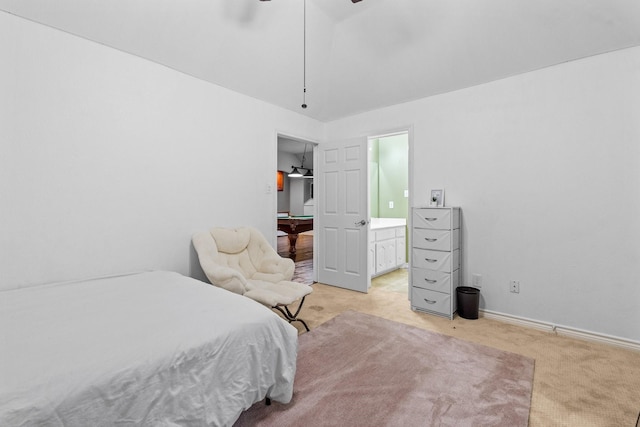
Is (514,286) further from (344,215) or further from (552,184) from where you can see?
(344,215)

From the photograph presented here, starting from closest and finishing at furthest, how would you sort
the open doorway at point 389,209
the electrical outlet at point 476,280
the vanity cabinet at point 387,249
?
1. the electrical outlet at point 476,280
2. the vanity cabinet at point 387,249
3. the open doorway at point 389,209

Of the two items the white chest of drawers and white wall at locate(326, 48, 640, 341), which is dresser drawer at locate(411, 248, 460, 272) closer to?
the white chest of drawers

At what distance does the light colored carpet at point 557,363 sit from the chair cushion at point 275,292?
443 mm

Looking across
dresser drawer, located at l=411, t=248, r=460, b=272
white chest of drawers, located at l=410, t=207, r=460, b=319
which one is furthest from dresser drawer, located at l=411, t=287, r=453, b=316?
dresser drawer, located at l=411, t=248, r=460, b=272

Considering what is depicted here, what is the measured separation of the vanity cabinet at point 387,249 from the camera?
4.50 meters

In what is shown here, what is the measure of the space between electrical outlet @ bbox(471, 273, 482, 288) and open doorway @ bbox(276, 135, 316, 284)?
3.14 m

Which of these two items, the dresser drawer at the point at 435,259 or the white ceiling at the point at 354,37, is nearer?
the white ceiling at the point at 354,37

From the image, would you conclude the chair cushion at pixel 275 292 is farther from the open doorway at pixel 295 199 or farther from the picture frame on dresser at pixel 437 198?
the open doorway at pixel 295 199

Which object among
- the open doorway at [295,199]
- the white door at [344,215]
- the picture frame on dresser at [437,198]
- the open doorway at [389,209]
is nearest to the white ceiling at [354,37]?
the white door at [344,215]

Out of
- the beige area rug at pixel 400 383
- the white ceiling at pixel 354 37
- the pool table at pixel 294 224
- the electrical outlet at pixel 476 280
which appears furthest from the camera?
the pool table at pixel 294 224

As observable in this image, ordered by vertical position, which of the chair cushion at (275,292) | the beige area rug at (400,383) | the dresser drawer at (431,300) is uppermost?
the chair cushion at (275,292)

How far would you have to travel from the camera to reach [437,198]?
3479mm

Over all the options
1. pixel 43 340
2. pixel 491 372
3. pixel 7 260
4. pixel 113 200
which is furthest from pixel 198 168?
pixel 491 372

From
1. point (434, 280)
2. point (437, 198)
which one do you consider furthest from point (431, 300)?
point (437, 198)
